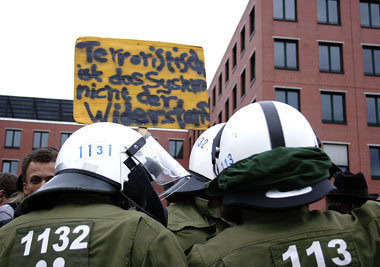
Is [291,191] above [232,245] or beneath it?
above

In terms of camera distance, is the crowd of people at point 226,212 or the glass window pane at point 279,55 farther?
the glass window pane at point 279,55

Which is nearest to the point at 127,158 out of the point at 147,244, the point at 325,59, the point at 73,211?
the point at 73,211

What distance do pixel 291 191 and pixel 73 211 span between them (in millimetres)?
1004

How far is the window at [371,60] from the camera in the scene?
27.0 meters

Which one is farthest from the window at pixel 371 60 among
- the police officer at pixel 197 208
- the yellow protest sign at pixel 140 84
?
the police officer at pixel 197 208

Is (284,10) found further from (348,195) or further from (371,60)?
(348,195)

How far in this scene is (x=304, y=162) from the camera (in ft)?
6.27

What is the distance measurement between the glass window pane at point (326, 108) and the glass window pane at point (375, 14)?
18.9 feet

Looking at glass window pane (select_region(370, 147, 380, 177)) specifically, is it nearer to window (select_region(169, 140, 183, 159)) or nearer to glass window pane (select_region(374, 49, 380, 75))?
glass window pane (select_region(374, 49, 380, 75))

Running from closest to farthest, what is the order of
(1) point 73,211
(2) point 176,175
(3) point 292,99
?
(1) point 73,211 → (2) point 176,175 → (3) point 292,99

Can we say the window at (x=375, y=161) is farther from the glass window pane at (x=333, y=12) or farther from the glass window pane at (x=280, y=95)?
the glass window pane at (x=333, y=12)

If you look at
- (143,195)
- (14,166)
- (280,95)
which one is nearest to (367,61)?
(280,95)

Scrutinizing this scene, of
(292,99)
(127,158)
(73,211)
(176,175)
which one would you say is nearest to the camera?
(73,211)

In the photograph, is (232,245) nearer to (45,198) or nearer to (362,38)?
(45,198)
